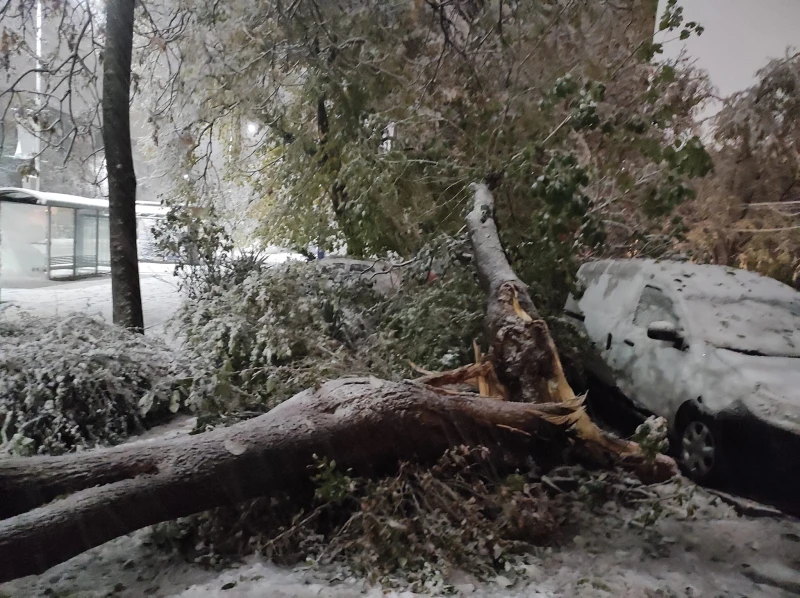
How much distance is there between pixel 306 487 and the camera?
11.3ft

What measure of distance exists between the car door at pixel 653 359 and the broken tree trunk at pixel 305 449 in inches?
27.6

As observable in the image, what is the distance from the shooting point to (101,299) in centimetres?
716

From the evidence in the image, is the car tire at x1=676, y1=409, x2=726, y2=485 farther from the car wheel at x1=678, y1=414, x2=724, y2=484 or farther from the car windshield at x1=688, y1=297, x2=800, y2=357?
the car windshield at x1=688, y1=297, x2=800, y2=357

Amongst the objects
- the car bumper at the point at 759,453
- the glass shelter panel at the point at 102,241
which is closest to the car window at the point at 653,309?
the car bumper at the point at 759,453

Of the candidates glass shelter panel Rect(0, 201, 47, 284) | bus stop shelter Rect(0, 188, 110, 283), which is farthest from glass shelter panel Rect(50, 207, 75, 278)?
glass shelter panel Rect(0, 201, 47, 284)

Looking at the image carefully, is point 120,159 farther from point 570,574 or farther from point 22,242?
point 570,574

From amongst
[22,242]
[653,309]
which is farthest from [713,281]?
[22,242]

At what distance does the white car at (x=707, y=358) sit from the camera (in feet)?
12.5

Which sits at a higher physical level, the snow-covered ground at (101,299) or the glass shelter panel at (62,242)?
the glass shelter panel at (62,242)

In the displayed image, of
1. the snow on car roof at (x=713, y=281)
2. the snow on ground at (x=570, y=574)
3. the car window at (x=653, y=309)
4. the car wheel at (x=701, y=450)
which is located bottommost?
the snow on ground at (x=570, y=574)

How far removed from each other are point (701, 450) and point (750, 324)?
125 cm

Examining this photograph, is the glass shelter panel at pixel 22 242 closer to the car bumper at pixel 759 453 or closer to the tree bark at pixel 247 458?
the tree bark at pixel 247 458

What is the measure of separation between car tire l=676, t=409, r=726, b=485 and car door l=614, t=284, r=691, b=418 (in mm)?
196

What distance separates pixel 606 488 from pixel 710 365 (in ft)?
4.31
